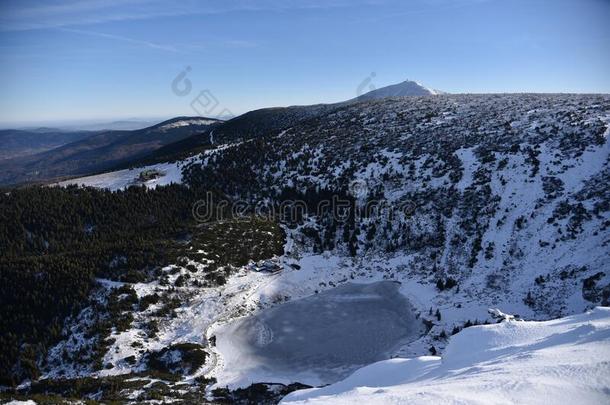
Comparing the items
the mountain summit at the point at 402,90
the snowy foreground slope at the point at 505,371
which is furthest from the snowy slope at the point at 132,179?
the mountain summit at the point at 402,90

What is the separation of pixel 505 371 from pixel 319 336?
12959mm

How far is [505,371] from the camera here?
31.2 ft

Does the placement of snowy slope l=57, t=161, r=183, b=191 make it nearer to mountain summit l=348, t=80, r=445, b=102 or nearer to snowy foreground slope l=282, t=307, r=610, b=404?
snowy foreground slope l=282, t=307, r=610, b=404

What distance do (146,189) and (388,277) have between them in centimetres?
2668

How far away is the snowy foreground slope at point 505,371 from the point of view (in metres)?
8.14

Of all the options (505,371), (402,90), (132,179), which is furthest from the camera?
(402,90)

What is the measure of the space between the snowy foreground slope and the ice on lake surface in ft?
20.6

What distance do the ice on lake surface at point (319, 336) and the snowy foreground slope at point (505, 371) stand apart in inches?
248

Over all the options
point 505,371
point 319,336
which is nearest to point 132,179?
point 319,336

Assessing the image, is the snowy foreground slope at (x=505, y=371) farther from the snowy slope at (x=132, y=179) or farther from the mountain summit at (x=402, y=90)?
the mountain summit at (x=402, y=90)

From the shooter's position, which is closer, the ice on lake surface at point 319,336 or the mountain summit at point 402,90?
the ice on lake surface at point 319,336

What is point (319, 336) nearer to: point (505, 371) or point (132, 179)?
point (505, 371)

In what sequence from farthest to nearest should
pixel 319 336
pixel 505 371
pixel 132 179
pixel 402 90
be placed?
pixel 402 90 → pixel 132 179 → pixel 319 336 → pixel 505 371

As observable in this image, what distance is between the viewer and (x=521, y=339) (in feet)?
40.2
